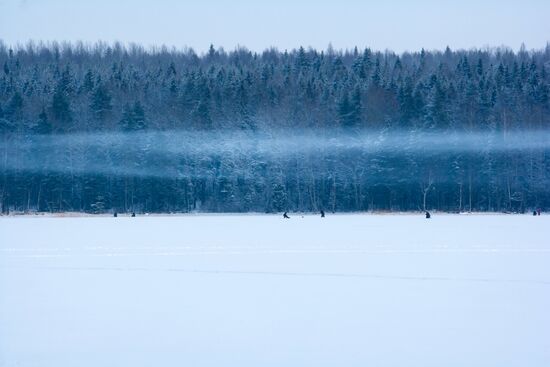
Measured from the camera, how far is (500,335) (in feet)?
16.9

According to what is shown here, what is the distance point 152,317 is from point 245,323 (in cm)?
82

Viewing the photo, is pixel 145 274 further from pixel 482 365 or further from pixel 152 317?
pixel 482 365

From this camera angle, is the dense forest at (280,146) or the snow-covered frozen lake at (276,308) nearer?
the snow-covered frozen lake at (276,308)

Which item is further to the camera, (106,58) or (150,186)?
(106,58)

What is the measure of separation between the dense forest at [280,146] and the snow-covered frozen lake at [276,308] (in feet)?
86.3

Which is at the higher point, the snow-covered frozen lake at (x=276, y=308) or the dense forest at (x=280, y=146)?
the dense forest at (x=280, y=146)

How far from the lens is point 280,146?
129 feet

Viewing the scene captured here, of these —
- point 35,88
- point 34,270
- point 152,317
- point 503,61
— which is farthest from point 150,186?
point 152,317

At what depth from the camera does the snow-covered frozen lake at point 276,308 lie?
183 inches

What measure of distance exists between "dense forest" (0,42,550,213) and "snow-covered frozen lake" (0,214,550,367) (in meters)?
A: 26.3

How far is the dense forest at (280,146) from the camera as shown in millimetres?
37219

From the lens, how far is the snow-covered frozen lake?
465 cm

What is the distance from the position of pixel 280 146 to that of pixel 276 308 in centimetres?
3313

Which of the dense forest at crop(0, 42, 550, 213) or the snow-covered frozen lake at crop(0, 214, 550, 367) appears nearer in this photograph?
the snow-covered frozen lake at crop(0, 214, 550, 367)
